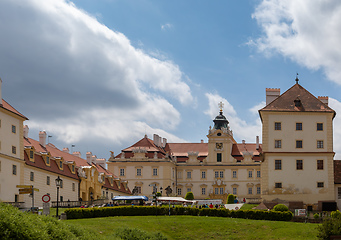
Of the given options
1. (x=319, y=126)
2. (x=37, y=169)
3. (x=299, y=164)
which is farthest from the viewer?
(x=319, y=126)

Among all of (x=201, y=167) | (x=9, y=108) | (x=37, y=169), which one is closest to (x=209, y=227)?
(x=9, y=108)

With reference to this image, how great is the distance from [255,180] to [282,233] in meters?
67.8

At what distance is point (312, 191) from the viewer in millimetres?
70812

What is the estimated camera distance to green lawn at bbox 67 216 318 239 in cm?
4728

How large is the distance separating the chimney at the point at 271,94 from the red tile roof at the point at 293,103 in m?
2.93

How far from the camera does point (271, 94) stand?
254ft

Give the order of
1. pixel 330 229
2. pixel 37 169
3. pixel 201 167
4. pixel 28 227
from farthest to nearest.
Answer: pixel 201 167, pixel 37 169, pixel 330 229, pixel 28 227

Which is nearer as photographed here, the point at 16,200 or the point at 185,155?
the point at 16,200

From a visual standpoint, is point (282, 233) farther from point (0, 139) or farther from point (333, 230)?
point (0, 139)

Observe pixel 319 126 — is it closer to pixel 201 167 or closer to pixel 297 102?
pixel 297 102

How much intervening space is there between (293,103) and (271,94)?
519 centimetres

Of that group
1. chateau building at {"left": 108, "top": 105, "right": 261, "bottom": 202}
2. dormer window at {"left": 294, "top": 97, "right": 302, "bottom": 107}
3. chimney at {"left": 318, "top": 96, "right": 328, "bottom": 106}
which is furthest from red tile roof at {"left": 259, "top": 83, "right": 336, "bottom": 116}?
chateau building at {"left": 108, "top": 105, "right": 261, "bottom": 202}

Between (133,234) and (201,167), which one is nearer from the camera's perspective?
(133,234)

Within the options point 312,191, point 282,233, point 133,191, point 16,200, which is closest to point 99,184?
point 133,191
